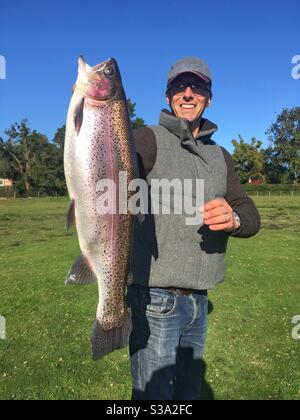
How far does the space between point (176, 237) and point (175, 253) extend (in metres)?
0.12

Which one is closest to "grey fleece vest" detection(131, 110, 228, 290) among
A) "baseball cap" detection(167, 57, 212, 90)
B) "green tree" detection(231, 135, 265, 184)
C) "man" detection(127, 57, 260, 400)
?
"man" detection(127, 57, 260, 400)

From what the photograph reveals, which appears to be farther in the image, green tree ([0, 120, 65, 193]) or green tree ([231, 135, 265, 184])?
green tree ([231, 135, 265, 184])

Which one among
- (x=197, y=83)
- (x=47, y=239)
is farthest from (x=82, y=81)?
(x=47, y=239)

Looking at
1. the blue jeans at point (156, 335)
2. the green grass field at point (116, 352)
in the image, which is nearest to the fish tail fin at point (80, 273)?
the blue jeans at point (156, 335)

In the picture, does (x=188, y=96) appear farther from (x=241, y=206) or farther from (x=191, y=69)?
(x=241, y=206)

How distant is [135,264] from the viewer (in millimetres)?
3438

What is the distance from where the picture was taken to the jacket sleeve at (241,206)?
3.58 m

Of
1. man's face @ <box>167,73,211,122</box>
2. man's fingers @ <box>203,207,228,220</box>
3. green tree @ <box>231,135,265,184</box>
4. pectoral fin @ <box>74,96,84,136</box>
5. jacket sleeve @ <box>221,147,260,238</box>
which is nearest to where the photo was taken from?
pectoral fin @ <box>74,96,84,136</box>

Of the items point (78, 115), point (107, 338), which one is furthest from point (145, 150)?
point (107, 338)

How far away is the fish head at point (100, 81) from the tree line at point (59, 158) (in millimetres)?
57865

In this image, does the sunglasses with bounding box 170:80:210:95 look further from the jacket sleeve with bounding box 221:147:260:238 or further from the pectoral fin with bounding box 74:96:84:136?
the pectoral fin with bounding box 74:96:84:136

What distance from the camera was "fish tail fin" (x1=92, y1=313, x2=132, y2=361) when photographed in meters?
3.10

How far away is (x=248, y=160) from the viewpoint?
96125mm
